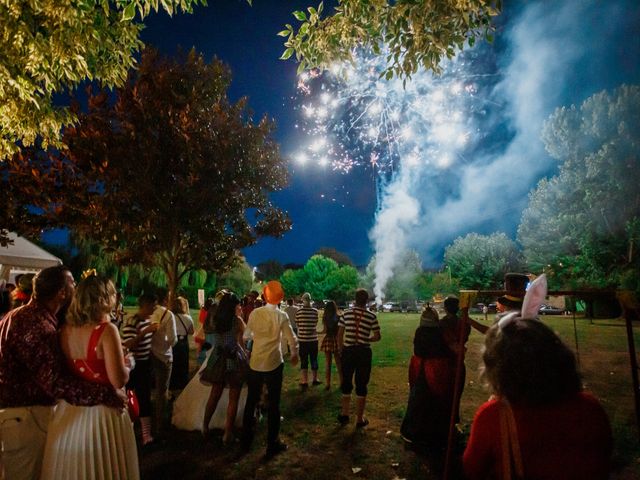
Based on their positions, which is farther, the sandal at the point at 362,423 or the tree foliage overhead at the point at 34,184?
the tree foliage overhead at the point at 34,184

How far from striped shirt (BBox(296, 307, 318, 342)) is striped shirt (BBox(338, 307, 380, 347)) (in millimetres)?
2633

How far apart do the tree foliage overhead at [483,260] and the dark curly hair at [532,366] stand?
6078cm

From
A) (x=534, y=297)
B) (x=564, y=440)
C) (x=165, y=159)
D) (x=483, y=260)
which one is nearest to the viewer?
(x=564, y=440)

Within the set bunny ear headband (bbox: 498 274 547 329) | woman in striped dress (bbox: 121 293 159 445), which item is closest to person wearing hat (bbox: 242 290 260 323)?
woman in striped dress (bbox: 121 293 159 445)

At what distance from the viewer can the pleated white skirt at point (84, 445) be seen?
9.44 feet

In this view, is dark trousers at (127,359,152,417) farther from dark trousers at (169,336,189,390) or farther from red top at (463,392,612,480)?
red top at (463,392,612,480)

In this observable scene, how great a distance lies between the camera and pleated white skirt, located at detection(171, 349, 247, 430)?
20.3 ft

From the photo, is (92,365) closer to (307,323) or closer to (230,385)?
(230,385)

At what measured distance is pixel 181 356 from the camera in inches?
322

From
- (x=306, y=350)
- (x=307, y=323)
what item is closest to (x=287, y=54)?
(x=307, y=323)

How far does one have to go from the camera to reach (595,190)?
2895cm

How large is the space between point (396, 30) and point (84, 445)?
5062 mm

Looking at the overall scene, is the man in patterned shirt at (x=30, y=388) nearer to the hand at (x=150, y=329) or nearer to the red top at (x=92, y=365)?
the red top at (x=92, y=365)

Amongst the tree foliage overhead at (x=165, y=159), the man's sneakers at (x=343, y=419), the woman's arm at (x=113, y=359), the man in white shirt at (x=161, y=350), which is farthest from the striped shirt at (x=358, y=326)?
the tree foliage overhead at (x=165, y=159)
